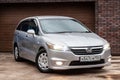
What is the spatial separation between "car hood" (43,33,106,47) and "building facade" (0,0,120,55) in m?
4.73

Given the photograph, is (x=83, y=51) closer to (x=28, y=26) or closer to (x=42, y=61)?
(x=42, y=61)

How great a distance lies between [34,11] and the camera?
57.1 ft

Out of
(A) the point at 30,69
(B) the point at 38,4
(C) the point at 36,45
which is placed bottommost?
(A) the point at 30,69

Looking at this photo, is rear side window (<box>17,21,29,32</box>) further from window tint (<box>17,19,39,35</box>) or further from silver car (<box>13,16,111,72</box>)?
silver car (<box>13,16,111,72</box>)

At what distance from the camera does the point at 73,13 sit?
17.2 metres

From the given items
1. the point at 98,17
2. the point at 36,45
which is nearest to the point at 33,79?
the point at 36,45

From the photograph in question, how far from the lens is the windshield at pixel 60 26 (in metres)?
11.9

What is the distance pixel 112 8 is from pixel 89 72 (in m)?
5.62

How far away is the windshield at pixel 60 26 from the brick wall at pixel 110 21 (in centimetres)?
383

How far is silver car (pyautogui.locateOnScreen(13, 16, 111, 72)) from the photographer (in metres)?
10.6

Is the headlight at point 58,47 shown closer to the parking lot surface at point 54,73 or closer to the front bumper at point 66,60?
the front bumper at point 66,60

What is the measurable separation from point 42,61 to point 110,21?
5830mm

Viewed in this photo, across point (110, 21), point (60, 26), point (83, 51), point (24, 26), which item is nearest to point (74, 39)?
point (83, 51)

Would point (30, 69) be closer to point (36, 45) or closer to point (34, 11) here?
point (36, 45)
